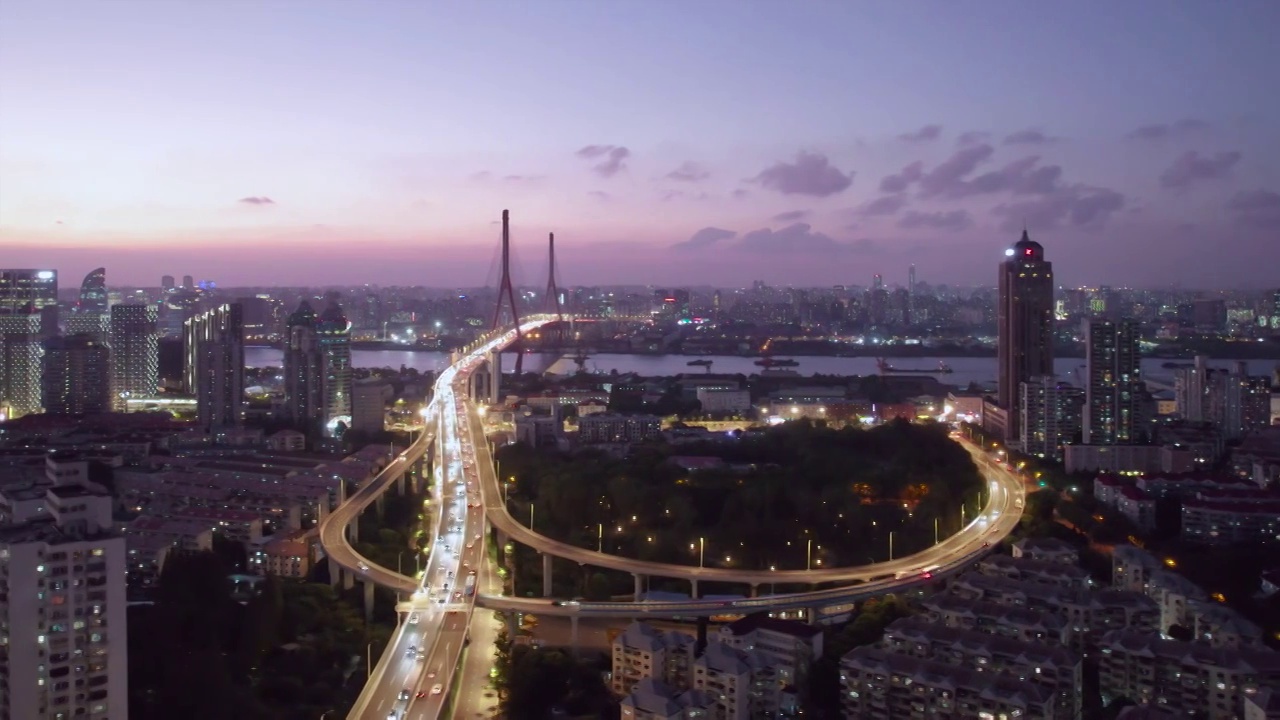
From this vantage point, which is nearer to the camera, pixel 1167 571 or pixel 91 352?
pixel 1167 571

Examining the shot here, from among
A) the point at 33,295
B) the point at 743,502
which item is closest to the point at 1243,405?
the point at 743,502

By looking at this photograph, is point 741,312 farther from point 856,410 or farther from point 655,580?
point 655,580

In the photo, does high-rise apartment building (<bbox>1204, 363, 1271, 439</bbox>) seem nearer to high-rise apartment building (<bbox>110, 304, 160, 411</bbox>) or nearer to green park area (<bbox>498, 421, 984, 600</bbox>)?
green park area (<bbox>498, 421, 984, 600</bbox>)

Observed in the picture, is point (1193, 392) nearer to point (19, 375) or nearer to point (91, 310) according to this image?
point (19, 375)

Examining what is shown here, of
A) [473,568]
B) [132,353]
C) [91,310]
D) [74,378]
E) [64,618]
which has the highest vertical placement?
[91,310]

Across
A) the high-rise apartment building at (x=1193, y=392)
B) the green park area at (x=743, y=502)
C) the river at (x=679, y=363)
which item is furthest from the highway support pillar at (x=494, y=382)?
Result: the high-rise apartment building at (x=1193, y=392)

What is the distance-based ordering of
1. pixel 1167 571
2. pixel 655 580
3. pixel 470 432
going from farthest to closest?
pixel 470 432 → pixel 655 580 → pixel 1167 571

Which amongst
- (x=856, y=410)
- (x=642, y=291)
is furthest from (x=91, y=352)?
(x=642, y=291)

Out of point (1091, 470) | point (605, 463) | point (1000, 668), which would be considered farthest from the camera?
point (1091, 470)
